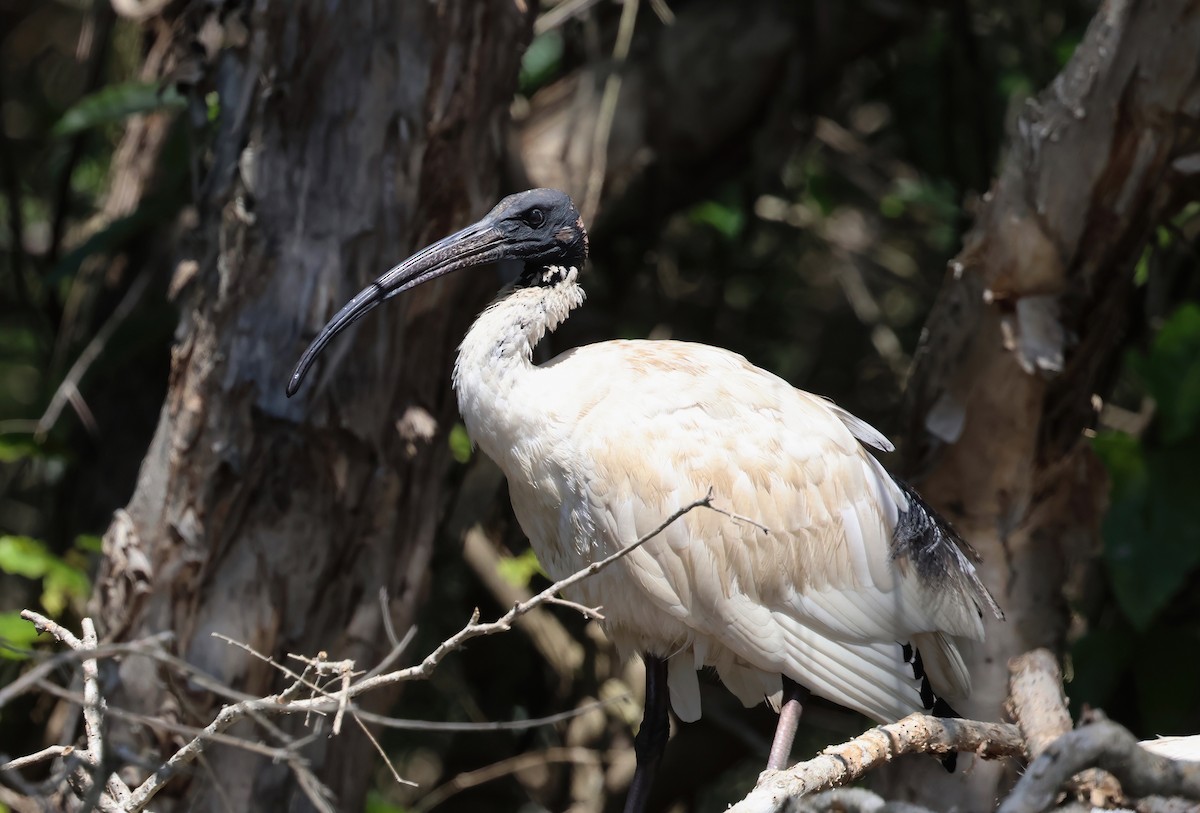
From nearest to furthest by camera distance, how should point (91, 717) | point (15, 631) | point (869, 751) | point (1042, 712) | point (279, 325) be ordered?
point (91, 717)
point (869, 751)
point (1042, 712)
point (15, 631)
point (279, 325)

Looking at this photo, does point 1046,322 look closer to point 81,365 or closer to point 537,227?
point 537,227

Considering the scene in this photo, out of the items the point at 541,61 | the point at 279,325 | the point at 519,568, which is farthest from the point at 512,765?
the point at 541,61

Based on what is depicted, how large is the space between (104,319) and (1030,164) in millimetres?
3550

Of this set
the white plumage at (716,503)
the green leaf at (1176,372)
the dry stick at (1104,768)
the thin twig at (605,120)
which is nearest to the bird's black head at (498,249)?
the white plumage at (716,503)

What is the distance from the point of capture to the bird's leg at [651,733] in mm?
3811

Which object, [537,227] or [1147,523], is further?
[1147,523]

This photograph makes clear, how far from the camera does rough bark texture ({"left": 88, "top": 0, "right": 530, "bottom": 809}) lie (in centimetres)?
406

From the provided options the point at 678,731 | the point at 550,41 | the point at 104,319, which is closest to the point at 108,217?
the point at 104,319

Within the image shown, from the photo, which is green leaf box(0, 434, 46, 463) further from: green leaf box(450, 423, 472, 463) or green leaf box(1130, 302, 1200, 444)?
green leaf box(1130, 302, 1200, 444)

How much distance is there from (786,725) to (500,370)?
3.75 ft

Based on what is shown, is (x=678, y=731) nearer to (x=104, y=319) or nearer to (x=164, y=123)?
(x=104, y=319)

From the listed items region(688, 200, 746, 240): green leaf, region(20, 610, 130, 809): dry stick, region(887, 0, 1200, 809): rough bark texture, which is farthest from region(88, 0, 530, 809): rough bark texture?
region(887, 0, 1200, 809): rough bark texture

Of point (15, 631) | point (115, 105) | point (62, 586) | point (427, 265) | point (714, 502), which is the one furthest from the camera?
point (115, 105)

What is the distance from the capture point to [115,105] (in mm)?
4691
